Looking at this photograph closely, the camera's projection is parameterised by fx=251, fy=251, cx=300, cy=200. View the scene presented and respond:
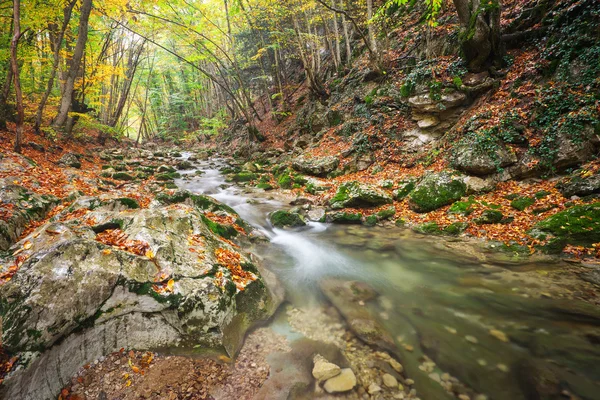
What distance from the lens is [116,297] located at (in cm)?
286

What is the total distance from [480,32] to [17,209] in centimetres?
1252

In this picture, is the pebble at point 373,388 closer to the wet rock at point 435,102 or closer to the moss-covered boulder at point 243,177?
the wet rock at point 435,102

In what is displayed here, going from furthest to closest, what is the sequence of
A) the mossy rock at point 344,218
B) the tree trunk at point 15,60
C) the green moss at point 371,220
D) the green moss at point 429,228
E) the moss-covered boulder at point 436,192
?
the mossy rock at point 344,218 → the green moss at point 371,220 → the moss-covered boulder at point 436,192 → the tree trunk at point 15,60 → the green moss at point 429,228

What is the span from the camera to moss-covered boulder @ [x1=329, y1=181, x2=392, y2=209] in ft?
27.2

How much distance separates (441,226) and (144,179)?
1173 cm

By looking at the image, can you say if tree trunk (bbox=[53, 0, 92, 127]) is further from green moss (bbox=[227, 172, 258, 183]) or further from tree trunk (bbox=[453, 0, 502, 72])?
tree trunk (bbox=[453, 0, 502, 72])

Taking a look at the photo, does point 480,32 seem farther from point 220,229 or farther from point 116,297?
point 116,297

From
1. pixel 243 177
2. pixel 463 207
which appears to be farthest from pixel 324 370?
pixel 243 177

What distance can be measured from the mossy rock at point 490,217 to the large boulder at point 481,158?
1618 millimetres

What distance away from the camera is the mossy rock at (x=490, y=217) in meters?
5.99

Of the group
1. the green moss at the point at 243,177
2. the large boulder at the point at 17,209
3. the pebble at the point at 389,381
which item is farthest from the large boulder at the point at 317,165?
the pebble at the point at 389,381

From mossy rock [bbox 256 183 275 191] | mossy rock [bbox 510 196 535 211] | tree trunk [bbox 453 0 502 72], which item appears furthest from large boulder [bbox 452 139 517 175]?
mossy rock [bbox 256 183 275 191]

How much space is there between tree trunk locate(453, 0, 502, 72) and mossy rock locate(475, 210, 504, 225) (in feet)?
18.9

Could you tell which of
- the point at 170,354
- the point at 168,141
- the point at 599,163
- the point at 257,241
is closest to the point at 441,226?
the point at 599,163
